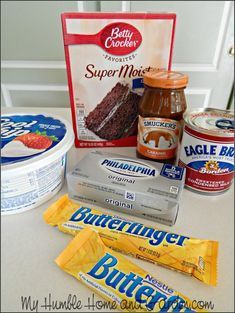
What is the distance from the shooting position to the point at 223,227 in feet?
1.26

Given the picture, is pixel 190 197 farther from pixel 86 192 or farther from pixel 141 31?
pixel 141 31

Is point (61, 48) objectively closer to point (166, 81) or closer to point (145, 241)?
point (166, 81)

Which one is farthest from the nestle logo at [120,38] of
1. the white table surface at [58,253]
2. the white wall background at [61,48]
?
the white wall background at [61,48]

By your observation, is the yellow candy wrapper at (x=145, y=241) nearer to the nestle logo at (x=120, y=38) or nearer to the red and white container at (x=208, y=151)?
the red and white container at (x=208, y=151)

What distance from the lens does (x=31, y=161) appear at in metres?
0.35

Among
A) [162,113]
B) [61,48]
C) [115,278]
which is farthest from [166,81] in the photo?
[61,48]

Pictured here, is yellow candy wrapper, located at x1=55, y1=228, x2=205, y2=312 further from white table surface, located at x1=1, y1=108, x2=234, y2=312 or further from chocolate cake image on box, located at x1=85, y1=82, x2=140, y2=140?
chocolate cake image on box, located at x1=85, y1=82, x2=140, y2=140

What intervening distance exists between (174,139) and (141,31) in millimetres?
216

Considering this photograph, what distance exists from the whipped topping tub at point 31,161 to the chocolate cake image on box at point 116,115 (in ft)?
0.30

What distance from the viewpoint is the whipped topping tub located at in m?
0.34

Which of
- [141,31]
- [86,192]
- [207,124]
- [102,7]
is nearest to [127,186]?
[86,192]

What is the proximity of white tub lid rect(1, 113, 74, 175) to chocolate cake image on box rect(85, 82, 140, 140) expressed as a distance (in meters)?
0.09

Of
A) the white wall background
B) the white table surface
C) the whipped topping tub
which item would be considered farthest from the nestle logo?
the white wall background

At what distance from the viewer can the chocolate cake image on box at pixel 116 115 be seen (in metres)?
0.51
